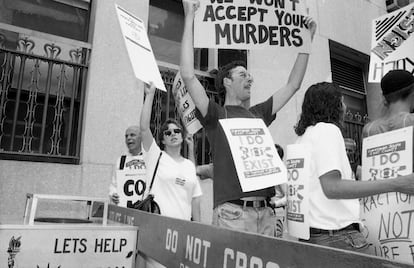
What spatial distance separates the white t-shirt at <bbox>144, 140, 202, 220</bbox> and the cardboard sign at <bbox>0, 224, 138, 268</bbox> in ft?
2.42

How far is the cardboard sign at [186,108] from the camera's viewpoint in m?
3.13

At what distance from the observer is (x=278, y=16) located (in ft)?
10.1

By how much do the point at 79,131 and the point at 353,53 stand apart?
24.2 ft

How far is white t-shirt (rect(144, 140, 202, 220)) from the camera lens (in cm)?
290

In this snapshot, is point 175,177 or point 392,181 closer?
point 392,181

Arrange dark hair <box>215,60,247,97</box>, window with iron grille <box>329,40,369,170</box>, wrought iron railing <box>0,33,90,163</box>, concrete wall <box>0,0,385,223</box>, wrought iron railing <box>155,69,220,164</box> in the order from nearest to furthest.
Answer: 1. dark hair <box>215,60,247,97</box>
2. concrete wall <box>0,0,385,223</box>
3. wrought iron railing <box>0,33,90,163</box>
4. wrought iron railing <box>155,69,220,164</box>
5. window with iron grille <box>329,40,369,170</box>

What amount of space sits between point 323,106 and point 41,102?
14.2 ft

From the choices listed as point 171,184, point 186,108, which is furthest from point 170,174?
point 186,108

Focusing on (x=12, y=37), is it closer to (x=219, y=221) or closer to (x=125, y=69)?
(x=125, y=69)

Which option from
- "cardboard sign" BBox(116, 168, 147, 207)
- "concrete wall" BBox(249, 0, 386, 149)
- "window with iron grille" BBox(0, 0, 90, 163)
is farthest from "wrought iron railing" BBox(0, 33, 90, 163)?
"concrete wall" BBox(249, 0, 386, 149)

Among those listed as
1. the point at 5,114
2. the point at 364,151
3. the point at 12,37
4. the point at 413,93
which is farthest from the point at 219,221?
the point at 12,37

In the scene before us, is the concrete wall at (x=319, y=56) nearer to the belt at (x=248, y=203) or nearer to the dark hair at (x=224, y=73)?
the dark hair at (x=224, y=73)

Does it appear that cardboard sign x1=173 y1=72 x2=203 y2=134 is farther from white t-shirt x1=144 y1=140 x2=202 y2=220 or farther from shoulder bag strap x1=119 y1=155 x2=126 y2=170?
shoulder bag strap x1=119 y1=155 x2=126 y2=170

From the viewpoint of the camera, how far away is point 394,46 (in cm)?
371
